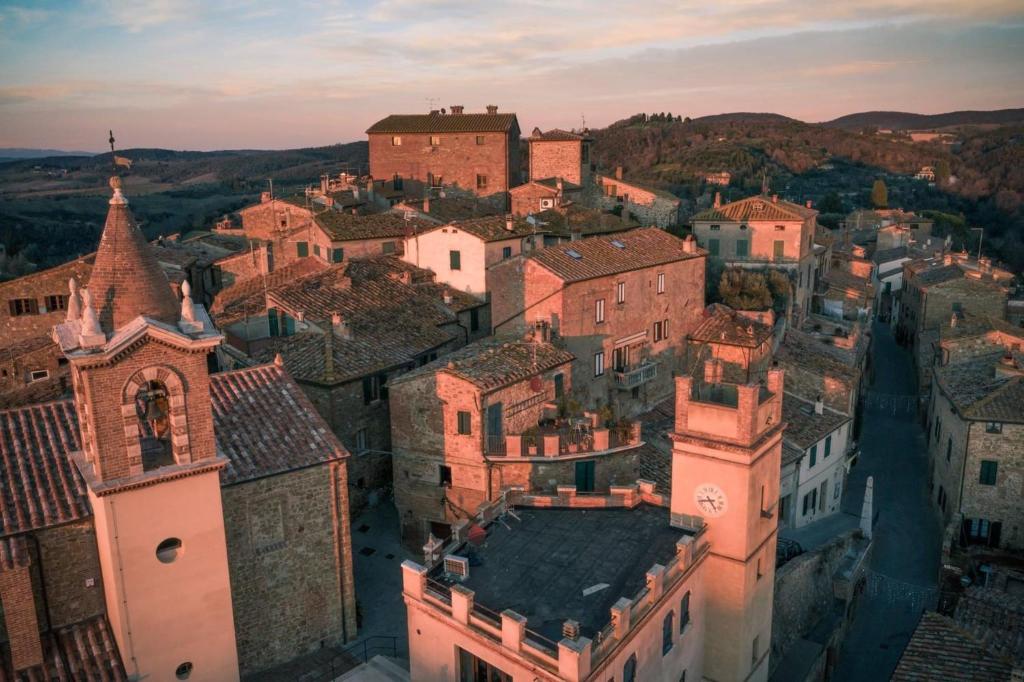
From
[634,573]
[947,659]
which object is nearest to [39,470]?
[634,573]

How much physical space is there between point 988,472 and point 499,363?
21.8 m

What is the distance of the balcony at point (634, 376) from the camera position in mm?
35656

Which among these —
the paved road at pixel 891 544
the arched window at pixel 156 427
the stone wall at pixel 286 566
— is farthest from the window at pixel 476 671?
the paved road at pixel 891 544

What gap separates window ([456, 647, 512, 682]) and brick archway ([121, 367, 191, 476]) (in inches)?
297

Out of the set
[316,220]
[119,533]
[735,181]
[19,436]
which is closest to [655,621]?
[119,533]

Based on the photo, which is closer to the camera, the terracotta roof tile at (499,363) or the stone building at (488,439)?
the stone building at (488,439)

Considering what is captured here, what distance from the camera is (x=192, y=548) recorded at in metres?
17.9

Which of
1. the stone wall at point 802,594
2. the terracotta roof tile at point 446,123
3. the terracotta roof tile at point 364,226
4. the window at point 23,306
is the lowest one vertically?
the stone wall at point 802,594

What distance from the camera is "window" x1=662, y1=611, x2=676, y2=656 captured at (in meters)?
19.1

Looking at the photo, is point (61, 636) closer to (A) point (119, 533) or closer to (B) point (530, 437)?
(A) point (119, 533)

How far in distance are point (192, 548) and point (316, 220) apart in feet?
104

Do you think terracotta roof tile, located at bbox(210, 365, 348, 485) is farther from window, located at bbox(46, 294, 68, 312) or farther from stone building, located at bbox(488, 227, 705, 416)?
window, located at bbox(46, 294, 68, 312)

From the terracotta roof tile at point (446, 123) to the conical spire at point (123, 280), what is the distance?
163 ft

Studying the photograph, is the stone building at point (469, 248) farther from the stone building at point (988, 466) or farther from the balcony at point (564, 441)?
the stone building at point (988, 466)
